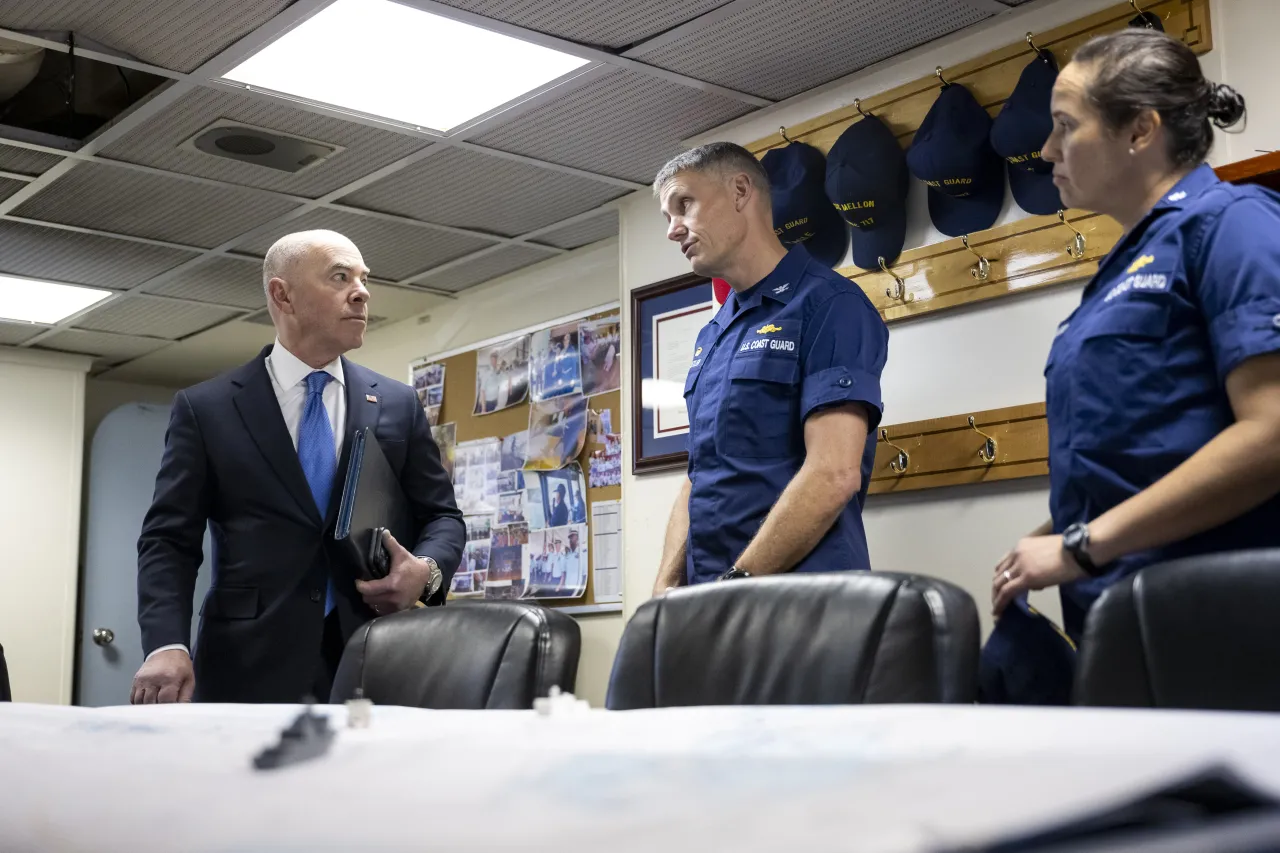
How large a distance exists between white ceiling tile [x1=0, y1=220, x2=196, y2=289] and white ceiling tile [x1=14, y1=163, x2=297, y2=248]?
0.50 feet

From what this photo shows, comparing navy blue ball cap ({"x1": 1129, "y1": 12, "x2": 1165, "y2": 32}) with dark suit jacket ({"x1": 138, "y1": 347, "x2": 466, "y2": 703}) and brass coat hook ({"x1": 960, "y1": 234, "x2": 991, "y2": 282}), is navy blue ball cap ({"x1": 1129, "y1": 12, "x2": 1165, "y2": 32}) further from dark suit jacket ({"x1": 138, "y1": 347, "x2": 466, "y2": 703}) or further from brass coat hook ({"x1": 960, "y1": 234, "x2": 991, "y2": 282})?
dark suit jacket ({"x1": 138, "y1": 347, "x2": 466, "y2": 703})

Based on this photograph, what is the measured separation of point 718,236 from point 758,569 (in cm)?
71

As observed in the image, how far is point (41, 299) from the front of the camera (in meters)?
5.58

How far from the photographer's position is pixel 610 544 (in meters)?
4.77

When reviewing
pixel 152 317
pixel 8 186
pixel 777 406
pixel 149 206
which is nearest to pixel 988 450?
pixel 777 406

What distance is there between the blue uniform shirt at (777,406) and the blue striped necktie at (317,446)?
28.5 inches

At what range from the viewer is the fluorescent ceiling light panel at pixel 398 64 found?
3.27m

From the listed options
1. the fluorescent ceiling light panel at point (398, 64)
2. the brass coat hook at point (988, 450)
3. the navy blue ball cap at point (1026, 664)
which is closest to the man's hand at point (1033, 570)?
the navy blue ball cap at point (1026, 664)

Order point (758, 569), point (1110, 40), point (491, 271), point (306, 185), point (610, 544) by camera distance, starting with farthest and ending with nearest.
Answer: point (491, 271), point (610, 544), point (306, 185), point (758, 569), point (1110, 40)

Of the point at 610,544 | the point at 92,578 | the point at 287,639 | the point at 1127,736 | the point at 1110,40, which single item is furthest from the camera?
the point at 92,578

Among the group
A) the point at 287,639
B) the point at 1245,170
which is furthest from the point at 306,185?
the point at 1245,170

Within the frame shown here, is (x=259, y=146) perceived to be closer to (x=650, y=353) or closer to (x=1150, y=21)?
(x=650, y=353)

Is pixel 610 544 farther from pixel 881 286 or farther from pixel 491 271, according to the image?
pixel 881 286

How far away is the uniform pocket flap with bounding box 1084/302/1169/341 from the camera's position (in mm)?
1674
